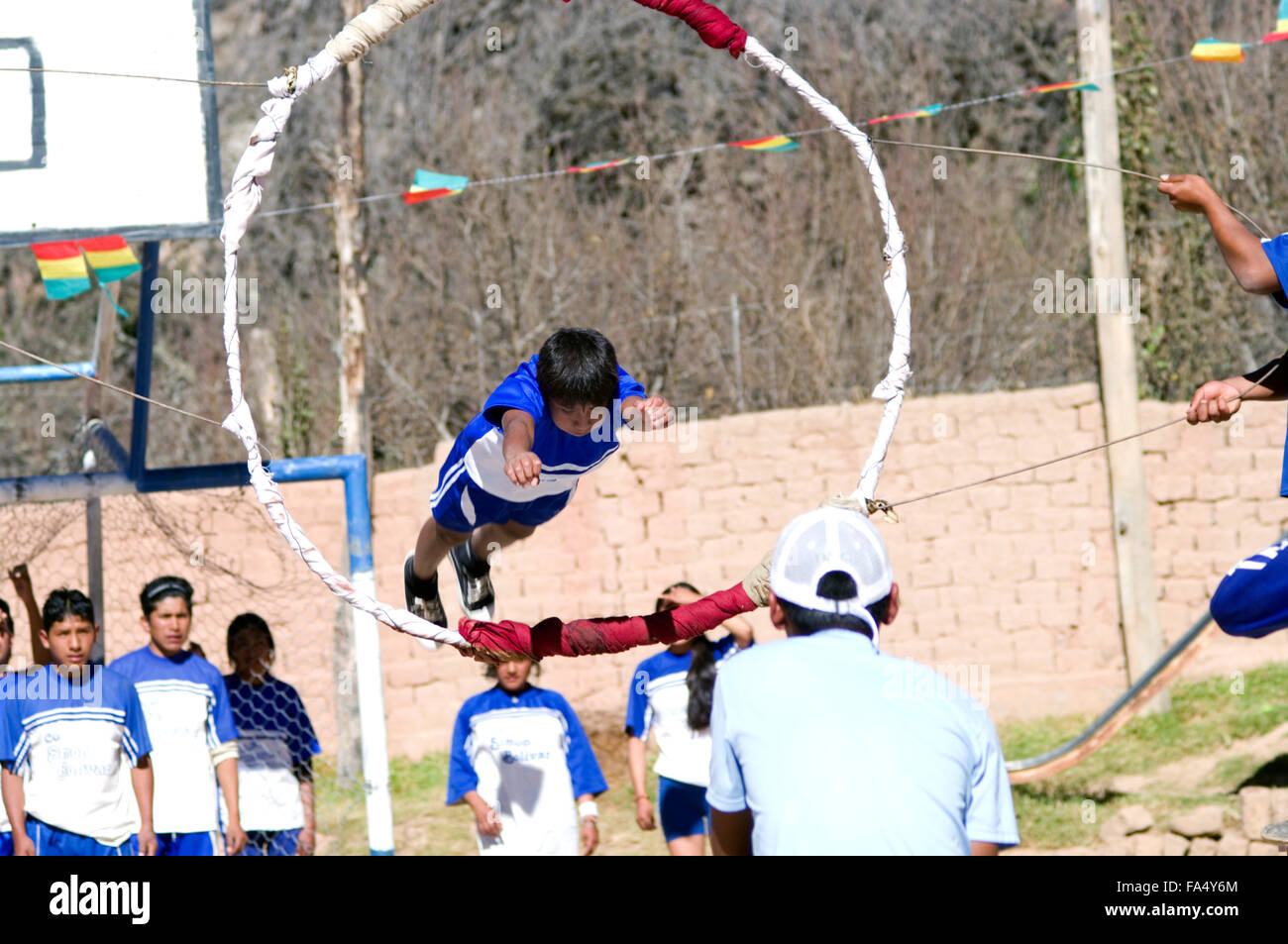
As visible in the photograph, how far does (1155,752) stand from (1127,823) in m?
1.24

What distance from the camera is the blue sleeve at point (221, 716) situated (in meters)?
6.32

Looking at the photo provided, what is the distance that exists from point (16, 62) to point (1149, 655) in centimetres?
750

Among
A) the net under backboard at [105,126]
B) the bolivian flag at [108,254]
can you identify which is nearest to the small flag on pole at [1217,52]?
the net under backboard at [105,126]

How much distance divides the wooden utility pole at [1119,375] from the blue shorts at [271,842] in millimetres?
5691

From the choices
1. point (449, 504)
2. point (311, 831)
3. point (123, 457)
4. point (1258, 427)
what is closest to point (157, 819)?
point (311, 831)

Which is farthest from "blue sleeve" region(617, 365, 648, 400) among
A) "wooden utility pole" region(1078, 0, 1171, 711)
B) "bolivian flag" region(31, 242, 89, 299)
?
"wooden utility pole" region(1078, 0, 1171, 711)

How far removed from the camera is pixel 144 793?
19.6 ft

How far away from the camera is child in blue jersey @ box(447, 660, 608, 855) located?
649 centimetres

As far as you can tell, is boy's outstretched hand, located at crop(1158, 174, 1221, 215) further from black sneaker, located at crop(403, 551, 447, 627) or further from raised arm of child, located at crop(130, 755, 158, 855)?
raised arm of child, located at crop(130, 755, 158, 855)

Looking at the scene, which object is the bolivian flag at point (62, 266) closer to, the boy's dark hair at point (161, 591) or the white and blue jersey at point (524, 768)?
the boy's dark hair at point (161, 591)

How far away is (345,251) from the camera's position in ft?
33.3

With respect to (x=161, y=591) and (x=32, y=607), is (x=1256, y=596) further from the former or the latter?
(x=32, y=607)

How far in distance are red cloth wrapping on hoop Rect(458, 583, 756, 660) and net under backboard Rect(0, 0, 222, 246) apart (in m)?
3.03

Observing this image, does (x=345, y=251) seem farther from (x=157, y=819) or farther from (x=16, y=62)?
(x=157, y=819)
